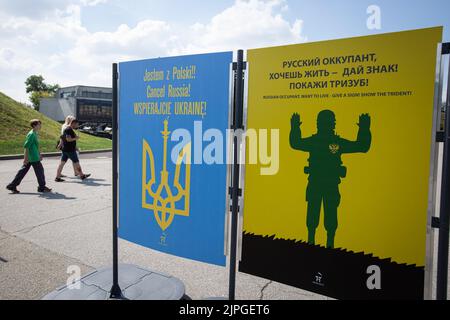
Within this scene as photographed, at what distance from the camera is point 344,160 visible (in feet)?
7.86

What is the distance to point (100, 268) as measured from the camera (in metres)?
3.80

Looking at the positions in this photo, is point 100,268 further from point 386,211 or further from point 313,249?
point 386,211

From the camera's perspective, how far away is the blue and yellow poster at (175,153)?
2840mm

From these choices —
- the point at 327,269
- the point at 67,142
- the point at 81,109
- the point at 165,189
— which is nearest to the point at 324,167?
the point at 327,269

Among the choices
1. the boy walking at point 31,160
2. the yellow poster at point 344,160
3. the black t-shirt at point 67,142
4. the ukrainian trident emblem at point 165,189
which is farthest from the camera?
the black t-shirt at point 67,142

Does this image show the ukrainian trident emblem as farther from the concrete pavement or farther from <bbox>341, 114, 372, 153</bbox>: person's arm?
<bbox>341, 114, 372, 153</bbox>: person's arm

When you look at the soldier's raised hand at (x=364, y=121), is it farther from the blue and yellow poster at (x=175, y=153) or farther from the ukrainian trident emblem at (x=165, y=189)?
the ukrainian trident emblem at (x=165, y=189)

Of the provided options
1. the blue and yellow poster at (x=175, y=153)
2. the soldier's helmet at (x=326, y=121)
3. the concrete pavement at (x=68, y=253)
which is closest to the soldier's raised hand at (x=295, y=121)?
the soldier's helmet at (x=326, y=121)

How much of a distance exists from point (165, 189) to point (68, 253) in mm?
2219

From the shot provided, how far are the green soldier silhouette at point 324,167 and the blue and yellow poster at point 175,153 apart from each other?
698mm

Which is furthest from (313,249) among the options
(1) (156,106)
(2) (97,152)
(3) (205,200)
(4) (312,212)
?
(2) (97,152)

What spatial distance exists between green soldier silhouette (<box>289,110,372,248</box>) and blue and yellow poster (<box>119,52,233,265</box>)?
0.70m

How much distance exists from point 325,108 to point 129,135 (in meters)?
1.96

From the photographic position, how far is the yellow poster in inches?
84.4
